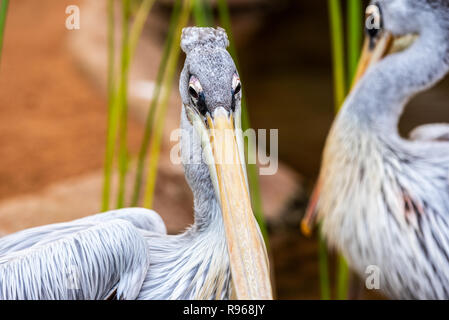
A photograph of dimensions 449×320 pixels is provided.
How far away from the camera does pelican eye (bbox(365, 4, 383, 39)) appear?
2229 mm

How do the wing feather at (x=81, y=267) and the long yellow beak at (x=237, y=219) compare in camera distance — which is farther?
the wing feather at (x=81, y=267)

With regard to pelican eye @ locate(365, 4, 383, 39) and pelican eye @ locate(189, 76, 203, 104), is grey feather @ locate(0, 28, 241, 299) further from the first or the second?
pelican eye @ locate(365, 4, 383, 39)

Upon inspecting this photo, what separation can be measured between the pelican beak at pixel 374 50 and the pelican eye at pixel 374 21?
0.03 metres

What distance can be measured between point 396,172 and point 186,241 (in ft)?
3.09

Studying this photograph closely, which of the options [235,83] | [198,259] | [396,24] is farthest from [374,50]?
[198,259]

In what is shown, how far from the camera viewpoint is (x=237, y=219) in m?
1.18

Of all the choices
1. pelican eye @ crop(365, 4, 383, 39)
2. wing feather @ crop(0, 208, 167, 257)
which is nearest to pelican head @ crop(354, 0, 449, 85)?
pelican eye @ crop(365, 4, 383, 39)

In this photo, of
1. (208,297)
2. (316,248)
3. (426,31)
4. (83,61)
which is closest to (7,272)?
(208,297)

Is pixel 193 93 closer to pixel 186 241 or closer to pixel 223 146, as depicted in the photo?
pixel 223 146

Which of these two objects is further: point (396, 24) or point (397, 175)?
point (396, 24)

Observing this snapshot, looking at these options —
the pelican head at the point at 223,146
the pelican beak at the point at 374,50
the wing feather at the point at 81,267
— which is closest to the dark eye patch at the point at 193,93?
the pelican head at the point at 223,146

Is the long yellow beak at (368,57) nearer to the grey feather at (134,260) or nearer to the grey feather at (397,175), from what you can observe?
the grey feather at (397,175)

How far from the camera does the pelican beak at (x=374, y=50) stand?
2.27 meters

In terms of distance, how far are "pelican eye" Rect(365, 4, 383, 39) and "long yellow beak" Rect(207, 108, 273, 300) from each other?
1.23m
